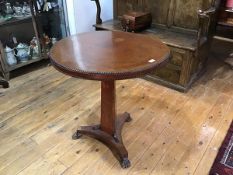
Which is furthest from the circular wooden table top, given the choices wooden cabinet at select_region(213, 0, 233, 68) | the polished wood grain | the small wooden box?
wooden cabinet at select_region(213, 0, 233, 68)

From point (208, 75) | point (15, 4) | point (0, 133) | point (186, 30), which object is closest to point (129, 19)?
point (186, 30)

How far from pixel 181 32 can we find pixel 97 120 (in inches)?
50.4

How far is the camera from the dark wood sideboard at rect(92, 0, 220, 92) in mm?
2121

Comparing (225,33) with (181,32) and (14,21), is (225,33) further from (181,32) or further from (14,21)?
(14,21)

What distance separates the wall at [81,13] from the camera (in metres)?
2.72

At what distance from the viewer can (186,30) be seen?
2334 mm

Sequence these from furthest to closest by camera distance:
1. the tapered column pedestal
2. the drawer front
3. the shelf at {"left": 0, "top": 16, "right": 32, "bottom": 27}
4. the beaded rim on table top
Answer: the shelf at {"left": 0, "top": 16, "right": 32, "bottom": 27} → the drawer front → the tapered column pedestal → the beaded rim on table top

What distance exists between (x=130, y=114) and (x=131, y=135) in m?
0.26

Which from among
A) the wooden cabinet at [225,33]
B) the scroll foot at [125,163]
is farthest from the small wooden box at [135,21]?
the scroll foot at [125,163]

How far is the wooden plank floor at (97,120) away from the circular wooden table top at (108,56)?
69 centimetres

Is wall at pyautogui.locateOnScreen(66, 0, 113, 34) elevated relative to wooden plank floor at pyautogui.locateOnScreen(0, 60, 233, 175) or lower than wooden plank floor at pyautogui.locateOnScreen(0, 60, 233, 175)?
elevated

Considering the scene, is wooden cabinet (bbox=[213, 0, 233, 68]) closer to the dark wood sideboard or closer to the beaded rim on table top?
the dark wood sideboard

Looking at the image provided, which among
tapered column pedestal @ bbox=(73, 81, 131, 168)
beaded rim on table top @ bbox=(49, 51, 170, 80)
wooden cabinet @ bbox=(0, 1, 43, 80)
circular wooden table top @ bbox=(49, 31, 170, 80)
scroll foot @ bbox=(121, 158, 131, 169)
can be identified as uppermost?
circular wooden table top @ bbox=(49, 31, 170, 80)

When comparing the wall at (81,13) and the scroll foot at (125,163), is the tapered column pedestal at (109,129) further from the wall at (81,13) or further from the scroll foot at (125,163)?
the wall at (81,13)
